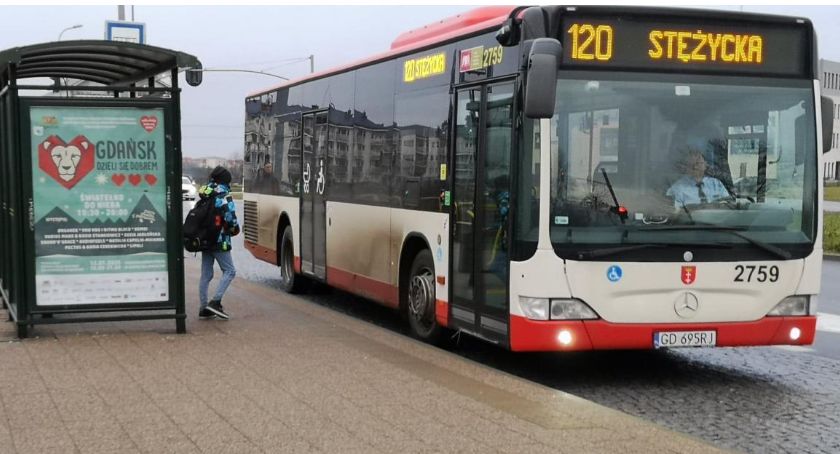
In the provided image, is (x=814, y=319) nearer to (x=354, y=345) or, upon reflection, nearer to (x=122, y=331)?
(x=354, y=345)

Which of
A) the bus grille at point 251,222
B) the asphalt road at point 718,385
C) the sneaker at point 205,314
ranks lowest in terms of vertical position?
the asphalt road at point 718,385

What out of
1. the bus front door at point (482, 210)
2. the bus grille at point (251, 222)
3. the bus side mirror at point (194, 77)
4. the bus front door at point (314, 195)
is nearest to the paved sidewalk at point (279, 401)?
the bus front door at point (482, 210)

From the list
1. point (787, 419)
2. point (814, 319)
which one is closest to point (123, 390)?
point (787, 419)

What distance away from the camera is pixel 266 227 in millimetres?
17062

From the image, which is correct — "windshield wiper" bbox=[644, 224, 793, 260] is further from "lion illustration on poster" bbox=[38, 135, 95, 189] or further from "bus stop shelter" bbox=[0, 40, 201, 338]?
"lion illustration on poster" bbox=[38, 135, 95, 189]

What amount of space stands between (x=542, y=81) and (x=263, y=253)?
1007cm

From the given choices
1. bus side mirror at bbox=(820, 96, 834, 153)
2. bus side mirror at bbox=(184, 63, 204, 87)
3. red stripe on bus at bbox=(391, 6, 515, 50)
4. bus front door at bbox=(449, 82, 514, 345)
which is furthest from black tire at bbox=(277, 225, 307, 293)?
bus side mirror at bbox=(820, 96, 834, 153)

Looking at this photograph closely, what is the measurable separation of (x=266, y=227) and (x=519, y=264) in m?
9.06

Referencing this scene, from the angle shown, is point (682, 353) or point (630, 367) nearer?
point (630, 367)

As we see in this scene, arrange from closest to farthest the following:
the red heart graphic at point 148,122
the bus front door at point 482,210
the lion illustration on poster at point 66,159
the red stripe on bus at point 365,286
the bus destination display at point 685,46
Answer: the bus destination display at point 685,46 → the bus front door at point 482,210 → the lion illustration on poster at point 66,159 → the red heart graphic at point 148,122 → the red stripe on bus at point 365,286

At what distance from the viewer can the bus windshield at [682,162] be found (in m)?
8.49

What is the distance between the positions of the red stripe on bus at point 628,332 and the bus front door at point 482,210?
31 centimetres

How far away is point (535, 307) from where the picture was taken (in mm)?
8484

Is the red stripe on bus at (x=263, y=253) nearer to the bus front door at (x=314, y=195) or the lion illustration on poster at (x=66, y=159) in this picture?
the bus front door at (x=314, y=195)
